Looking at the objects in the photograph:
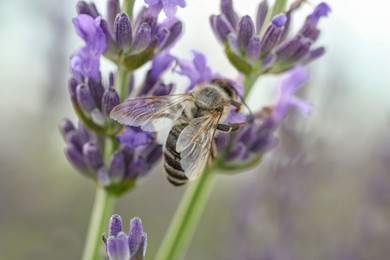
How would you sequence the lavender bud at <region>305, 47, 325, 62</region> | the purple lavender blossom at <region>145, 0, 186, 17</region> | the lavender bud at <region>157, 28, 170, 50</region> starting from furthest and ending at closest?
the lavender bud at <region>305, 47, 325, 62</region> → the lavender bud at <region>157, 28, 170, 50</region> → the purple lavender blossom at <region>145, 0, 186, 17</region>

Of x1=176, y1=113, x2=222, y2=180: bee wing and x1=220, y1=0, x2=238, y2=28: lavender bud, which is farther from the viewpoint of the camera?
x1=220, y1=0, x2=238, y2=28: lavender bud

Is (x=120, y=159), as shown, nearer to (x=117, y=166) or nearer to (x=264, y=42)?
(x=117, y=166)

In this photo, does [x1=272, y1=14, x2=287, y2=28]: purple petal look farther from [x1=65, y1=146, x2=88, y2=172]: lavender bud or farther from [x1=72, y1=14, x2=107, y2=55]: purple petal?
[x1=65, y1=146, x2=88, y2=172]: lavender bud

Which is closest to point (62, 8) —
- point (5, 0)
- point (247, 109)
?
point (5, 0)

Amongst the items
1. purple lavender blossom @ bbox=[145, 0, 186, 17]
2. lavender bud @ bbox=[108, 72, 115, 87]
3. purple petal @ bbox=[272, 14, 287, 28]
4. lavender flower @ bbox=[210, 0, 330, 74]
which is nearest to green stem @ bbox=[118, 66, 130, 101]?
lavender bud @ bbox=[108, 72, 115, 87]

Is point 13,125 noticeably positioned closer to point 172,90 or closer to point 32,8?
point 32,8

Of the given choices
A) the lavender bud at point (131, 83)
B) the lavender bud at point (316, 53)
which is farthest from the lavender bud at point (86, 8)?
the lavender bud at point (316, 53)

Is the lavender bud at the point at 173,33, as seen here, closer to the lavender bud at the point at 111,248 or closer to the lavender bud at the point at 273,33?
the lavender bud at the point at 273,33
